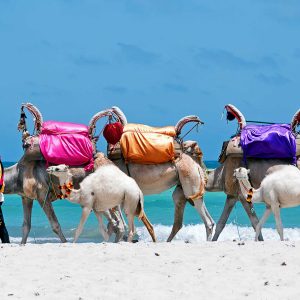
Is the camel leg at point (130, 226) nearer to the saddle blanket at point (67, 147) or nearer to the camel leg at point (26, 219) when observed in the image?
the saddle blanket at point (67, 147)

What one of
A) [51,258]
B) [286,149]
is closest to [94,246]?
[51,258]

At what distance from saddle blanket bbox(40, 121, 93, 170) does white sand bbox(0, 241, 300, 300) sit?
7.48ft

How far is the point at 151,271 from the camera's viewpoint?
30.4 feet

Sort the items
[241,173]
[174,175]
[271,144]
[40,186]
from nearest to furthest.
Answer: [241,173] → [271,144] → [40,186] → [174,175]

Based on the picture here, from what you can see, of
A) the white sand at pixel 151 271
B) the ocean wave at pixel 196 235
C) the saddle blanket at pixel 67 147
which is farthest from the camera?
the ocean wave at pixel 196 235

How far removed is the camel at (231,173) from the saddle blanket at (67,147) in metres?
2.17

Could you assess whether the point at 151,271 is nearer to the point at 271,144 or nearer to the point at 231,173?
the point at 271,144

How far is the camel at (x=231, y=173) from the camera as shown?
12.9 meters

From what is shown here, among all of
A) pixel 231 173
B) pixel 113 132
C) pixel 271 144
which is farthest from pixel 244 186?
pixel 113 132

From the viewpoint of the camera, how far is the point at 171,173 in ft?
42.6

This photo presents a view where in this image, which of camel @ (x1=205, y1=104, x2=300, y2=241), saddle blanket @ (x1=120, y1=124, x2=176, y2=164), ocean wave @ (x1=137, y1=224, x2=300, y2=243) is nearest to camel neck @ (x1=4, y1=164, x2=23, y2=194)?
saddle blanket @ (x1=120, y1=124, x2=176, y2=164)

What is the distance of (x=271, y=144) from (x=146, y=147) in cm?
191

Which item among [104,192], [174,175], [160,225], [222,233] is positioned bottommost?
[160,225]

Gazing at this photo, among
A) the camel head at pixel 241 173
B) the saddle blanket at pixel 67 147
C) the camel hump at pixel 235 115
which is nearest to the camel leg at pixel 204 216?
the camel head at pixel 241 173
